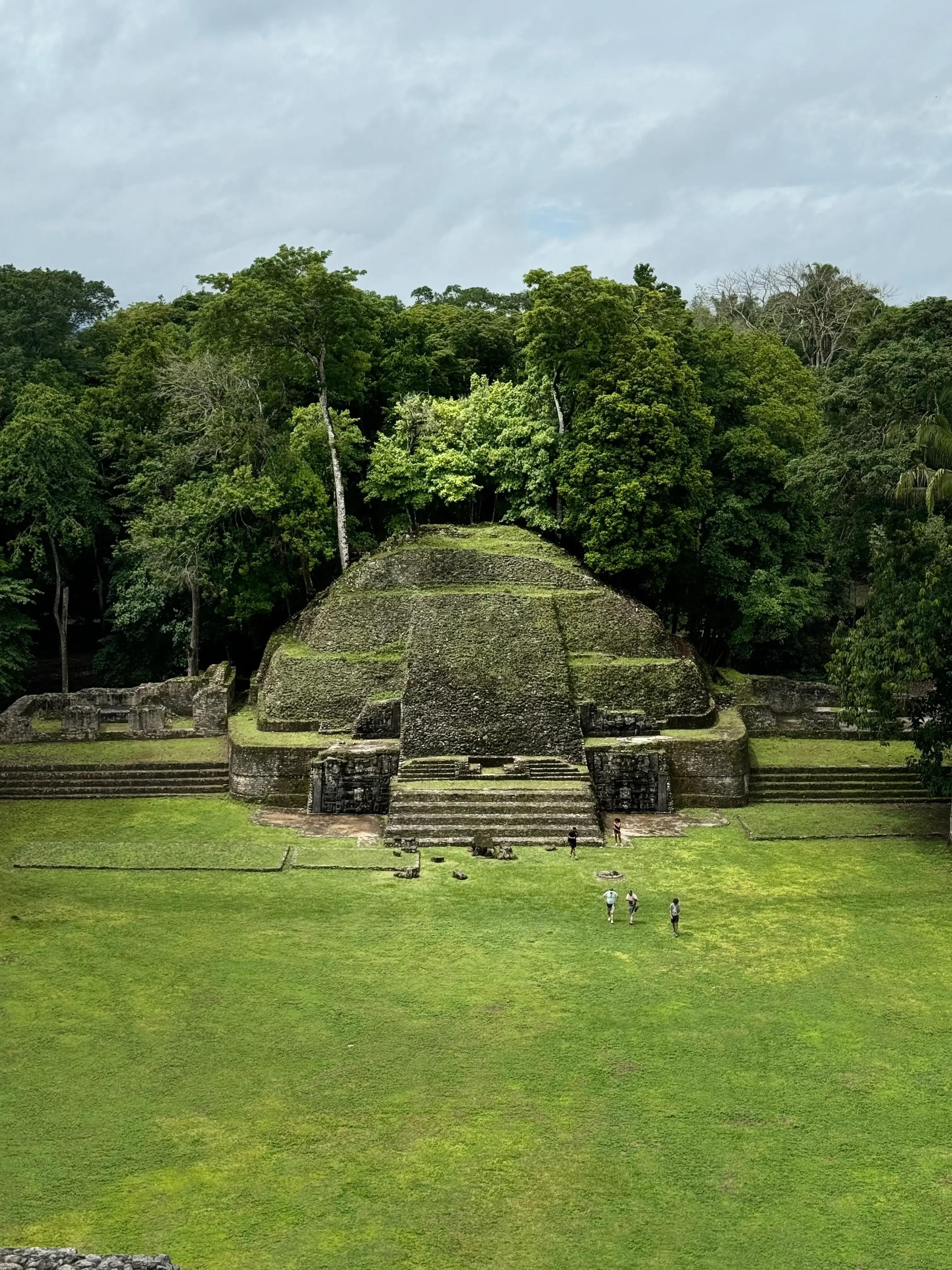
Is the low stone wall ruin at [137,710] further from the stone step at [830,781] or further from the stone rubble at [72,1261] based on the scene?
the stone rubble at [72,1261]

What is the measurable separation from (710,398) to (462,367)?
7.82m

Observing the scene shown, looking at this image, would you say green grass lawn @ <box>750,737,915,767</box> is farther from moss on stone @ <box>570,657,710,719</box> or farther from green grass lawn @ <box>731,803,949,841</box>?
moss on stone @ <box>570,657,710,719</box>

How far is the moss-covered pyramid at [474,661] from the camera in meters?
23.2

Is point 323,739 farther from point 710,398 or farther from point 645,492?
point 710,398

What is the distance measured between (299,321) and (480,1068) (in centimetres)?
2135

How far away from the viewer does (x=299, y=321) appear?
29.3m

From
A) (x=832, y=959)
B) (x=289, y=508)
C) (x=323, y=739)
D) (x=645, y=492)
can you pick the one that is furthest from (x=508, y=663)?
(x=832, y=959)

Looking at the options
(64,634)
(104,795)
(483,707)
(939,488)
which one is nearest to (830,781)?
(939,488)

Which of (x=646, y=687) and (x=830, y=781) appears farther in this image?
(x=646, y=687)

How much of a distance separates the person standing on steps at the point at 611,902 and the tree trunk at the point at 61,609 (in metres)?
18.3

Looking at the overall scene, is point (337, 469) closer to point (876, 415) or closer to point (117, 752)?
point (117, 752)

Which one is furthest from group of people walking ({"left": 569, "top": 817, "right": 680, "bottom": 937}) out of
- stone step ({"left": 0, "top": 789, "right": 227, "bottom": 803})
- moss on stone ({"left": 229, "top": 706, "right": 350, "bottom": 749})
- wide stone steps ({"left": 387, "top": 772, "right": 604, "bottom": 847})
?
stone step ({"left": 0, "top": 789, "right": 227, "bottom": 803})

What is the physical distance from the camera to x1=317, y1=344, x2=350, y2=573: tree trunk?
29812mm

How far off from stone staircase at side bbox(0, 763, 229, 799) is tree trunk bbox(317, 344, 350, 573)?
774 centimetres
